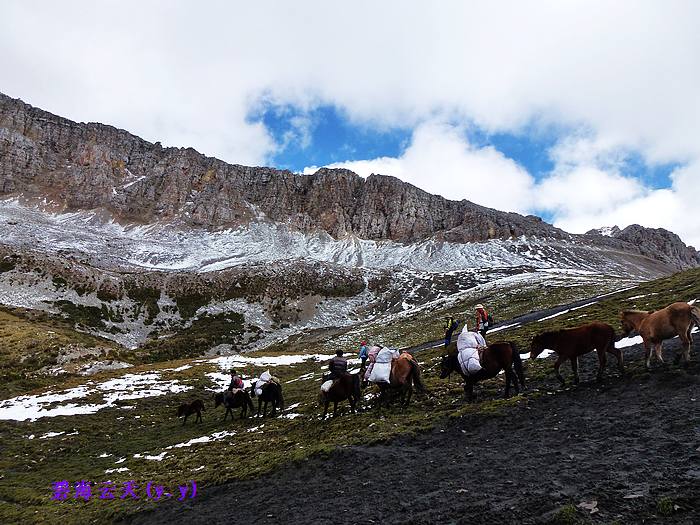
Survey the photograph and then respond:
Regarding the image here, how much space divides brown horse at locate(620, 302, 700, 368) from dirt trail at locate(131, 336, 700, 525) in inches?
→ 32.7

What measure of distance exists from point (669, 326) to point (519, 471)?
812 cm

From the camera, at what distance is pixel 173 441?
77.0 ft

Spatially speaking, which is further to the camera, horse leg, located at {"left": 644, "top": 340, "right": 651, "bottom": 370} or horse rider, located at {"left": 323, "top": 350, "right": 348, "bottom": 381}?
horse rider, located at {"left": 323, "top": 350, "right": 348, "bottom": 381}

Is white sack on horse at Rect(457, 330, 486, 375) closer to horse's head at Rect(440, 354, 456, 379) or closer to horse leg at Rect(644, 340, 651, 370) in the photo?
horse's head at Rect(440, 354, 456, 379)

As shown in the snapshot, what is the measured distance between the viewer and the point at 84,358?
54.3 m

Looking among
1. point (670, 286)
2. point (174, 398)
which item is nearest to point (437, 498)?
point (174, 398)

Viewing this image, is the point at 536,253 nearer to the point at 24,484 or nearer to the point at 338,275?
the point at 338,275

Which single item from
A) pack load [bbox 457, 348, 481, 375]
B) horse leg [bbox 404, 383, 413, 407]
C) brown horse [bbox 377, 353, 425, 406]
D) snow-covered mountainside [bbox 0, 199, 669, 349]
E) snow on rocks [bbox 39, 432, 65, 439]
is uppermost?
snow-covered mountainside [bbox 0, 199, 669, 349]

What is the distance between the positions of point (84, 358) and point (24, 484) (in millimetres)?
41418

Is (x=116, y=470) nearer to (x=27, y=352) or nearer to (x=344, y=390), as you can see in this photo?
(x=344, y=390)

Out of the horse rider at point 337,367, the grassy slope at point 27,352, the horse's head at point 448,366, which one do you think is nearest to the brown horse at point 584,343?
the horse's head at point 448,366

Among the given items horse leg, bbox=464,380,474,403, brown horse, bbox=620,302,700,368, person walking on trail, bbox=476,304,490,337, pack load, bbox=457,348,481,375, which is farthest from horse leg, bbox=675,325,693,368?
person walking on trail, bbox=476,304,490,337

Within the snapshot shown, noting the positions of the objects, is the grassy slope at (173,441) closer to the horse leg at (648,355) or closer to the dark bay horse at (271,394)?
the dark bay horse at (271,394)

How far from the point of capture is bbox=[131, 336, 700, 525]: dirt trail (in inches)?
310
